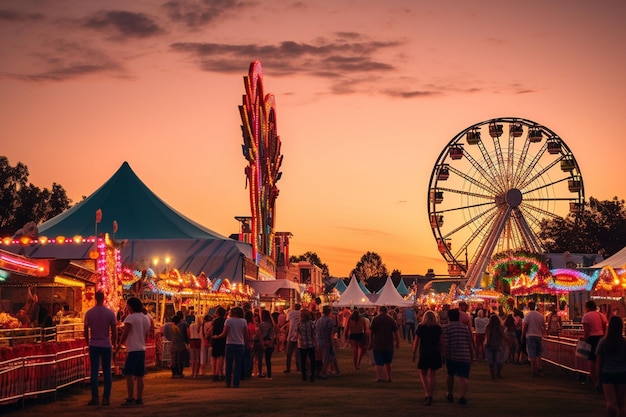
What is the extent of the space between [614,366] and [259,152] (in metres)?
55.4

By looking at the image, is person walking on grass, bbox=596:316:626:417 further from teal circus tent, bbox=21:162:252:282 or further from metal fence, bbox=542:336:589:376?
teal circus tent, bbox=21:162:252:282

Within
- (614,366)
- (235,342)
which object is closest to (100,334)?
(235,342)

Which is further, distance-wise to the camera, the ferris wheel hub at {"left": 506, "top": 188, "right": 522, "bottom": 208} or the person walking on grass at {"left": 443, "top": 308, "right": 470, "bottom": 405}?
the ferris wheel hub at {"left": 506, "top": 188, "right": 522, "bottom": 208}

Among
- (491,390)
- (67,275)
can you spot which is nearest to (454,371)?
(491,390)

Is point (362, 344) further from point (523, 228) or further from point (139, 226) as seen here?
point (523, 228)

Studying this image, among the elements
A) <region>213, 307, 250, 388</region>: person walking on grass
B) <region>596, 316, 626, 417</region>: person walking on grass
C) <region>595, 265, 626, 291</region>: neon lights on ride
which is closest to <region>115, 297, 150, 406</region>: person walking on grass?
<region>213, 307, 250, 388</region>: person walking on grass

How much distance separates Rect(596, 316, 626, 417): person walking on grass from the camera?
12.3 m

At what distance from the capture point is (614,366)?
12312 mm

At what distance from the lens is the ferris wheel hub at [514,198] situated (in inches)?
2566

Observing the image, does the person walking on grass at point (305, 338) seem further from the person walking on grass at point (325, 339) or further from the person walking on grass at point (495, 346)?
the person walking on grass at point (495, 346)

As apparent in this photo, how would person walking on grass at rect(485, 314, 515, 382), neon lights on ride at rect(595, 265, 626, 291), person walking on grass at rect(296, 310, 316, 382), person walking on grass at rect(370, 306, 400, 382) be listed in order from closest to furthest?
1. person walking on grass at rect(370, 306, 400, 382)
2. person walking on grass at rect(296, 310, 316, 382)
3. person walking on grass at rect(485, 314, 515, 382)
4. neon lights on ride at rect(595, 265, 626, 291)

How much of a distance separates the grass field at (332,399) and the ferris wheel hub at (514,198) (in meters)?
41.7

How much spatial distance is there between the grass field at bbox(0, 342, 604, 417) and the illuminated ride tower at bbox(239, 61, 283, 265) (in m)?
39.6

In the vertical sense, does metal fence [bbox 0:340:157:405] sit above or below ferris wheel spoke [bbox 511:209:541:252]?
below
